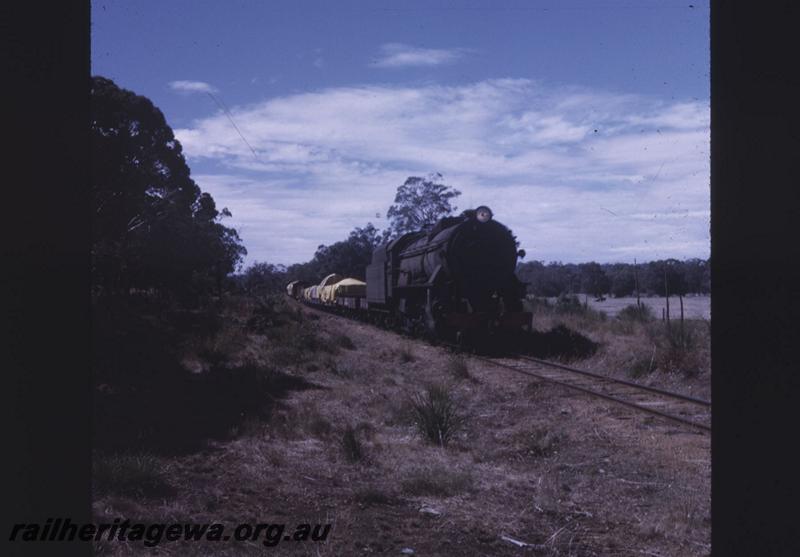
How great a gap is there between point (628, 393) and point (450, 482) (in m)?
6.72

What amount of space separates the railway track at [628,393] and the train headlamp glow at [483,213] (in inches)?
168

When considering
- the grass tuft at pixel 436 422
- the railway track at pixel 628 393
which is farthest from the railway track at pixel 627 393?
the grass tuft at pixel 436 422

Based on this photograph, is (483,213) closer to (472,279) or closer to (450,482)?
(472,279)

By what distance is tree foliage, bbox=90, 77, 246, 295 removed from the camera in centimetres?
1833

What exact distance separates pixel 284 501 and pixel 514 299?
13.9 metres

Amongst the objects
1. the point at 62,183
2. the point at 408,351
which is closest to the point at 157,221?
the point at 408,351

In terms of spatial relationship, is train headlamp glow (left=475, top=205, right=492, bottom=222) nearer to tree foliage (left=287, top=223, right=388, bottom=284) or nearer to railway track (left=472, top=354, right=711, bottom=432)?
railway track (left=472, top=354, right=711, bottom=432)

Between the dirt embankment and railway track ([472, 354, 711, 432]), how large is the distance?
0.34 m

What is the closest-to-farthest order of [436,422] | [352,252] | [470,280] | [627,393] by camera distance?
[436,422] < [627,393] < [470,280] < [352,252]

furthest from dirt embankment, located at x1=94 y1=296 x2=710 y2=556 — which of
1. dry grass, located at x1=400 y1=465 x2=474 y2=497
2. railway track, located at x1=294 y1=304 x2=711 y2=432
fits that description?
railway track, located at x1=294 y1=304 x2=711 y2=432

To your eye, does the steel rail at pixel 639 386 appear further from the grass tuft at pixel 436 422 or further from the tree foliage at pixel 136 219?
the tree foliage at pixel 136 219

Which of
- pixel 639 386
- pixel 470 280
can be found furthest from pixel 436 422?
pixel 470 280

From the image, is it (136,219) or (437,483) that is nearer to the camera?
(437,483)

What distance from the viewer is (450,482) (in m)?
5.86
